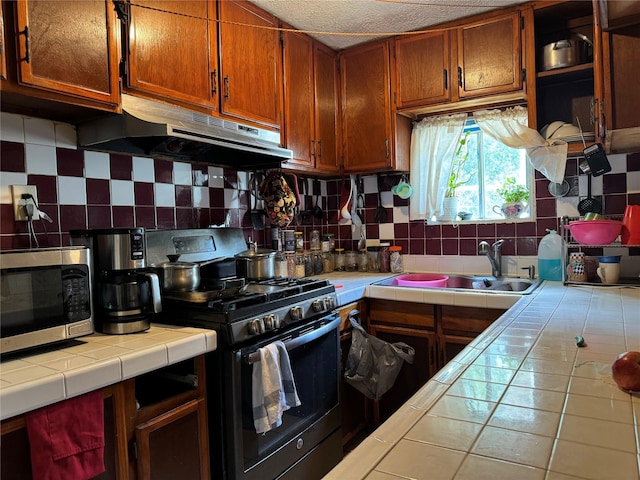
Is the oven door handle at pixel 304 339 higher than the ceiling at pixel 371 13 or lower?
lower

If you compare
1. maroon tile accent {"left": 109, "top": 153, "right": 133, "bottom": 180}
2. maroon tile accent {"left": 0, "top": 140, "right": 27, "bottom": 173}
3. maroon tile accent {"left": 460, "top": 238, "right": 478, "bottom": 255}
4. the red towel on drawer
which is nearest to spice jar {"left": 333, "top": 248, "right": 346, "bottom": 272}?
maroon tile accent {"left": 460, "top": 238, "right": 478, "bottom": 255}

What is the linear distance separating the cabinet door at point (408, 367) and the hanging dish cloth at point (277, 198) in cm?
82

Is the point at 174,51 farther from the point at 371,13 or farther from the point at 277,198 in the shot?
the point at 371,13

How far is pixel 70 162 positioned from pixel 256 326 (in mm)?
977

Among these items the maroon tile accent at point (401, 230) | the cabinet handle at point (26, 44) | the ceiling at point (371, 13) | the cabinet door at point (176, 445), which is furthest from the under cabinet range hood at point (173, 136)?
the maroon tile accent at point (401, 230)

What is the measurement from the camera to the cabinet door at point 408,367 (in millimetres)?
2369

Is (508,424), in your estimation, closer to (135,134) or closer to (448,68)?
(135,134)

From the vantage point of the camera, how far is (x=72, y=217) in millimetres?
1738

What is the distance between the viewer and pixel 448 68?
259cm

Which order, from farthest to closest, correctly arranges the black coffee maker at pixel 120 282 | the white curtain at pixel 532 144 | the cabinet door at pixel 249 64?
the white curtain at pixel 532 144, the cabinet door at pixel 249 64, the black coffee maker at pixel 120 282

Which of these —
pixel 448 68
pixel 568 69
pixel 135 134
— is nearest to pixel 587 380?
pixel 135 134

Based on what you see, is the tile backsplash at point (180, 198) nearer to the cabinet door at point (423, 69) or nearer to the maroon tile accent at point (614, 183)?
the maroon tile accent at point (614, 183)

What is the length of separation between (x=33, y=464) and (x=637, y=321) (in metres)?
1.81

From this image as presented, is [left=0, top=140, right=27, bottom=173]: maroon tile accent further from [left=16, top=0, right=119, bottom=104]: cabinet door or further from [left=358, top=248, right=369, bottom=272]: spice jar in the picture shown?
[left=358, top=248, right=369, bottom=272]: spice jar
